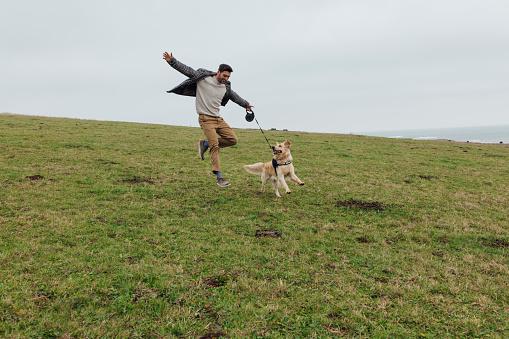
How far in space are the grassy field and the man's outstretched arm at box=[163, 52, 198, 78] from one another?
367 cm

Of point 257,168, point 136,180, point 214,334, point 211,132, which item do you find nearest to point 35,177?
point 136,180

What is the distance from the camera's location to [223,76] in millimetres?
8102

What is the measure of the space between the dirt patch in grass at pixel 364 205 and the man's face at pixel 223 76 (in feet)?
16.6

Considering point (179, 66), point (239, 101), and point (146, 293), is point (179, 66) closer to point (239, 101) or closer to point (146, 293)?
point (239, 101)

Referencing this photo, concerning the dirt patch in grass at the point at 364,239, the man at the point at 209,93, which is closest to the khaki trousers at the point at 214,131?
the man at the point at 209,93

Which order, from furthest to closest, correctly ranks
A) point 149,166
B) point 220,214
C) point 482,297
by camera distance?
point 149,166 < point 220,214 < point 482,297

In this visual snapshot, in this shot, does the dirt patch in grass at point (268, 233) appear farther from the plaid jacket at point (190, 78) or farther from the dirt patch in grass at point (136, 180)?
the dirt patch in grass at point (136, 180)

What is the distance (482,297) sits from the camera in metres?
4.07

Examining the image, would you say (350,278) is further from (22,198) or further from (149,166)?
(149,166)

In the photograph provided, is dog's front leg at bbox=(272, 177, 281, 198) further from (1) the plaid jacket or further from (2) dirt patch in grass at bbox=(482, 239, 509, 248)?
(2) dirt patch in grass at bbox=(482, 239, 509, 248)

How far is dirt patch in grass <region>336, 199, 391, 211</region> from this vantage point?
8520 millimetres

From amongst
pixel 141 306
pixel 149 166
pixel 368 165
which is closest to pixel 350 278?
pixel 141 306

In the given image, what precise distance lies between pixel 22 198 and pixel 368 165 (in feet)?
50.2

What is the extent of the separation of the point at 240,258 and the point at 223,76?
5.28 metres
